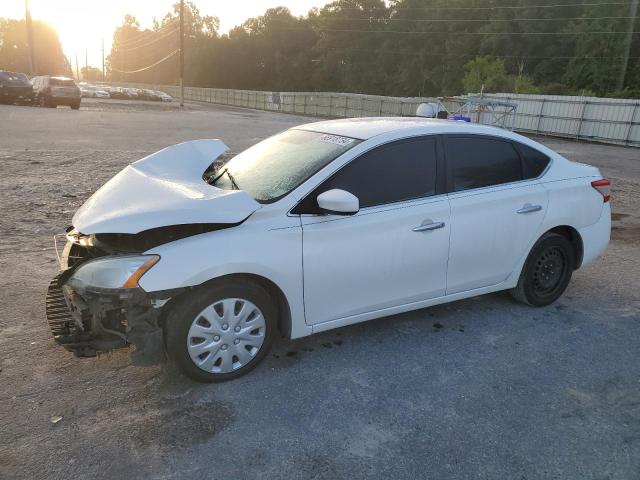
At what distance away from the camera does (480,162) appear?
3994mm

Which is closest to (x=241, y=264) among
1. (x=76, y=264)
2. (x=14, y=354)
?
(x=76, y=264)

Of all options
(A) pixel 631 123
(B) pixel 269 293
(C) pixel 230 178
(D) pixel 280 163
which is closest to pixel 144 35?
(A) pixel 631 123

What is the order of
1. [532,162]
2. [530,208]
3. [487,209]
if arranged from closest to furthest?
[487,209] < [530,208] < [532,162]

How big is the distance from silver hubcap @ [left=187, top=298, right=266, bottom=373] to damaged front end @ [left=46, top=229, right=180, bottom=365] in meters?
0.22

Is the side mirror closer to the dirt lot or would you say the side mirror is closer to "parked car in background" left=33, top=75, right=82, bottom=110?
the dirt lot

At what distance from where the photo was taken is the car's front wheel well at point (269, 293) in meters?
3.02

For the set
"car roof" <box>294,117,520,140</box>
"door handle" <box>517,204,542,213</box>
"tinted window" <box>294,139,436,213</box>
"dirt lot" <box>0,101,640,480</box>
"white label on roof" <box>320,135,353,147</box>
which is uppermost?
"car roof" <box>294,117,520,140</box>

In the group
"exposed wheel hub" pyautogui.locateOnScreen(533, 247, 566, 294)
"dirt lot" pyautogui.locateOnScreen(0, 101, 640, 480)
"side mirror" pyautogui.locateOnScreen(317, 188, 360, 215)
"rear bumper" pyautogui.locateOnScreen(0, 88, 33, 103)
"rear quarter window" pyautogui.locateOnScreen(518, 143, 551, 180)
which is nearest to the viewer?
"dirt lot" pyautogui.locateOnScreen(0, 101, 640, 480)

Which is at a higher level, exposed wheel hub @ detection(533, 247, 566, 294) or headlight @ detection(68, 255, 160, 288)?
headlight @ detection(68, 255, 160, 288)

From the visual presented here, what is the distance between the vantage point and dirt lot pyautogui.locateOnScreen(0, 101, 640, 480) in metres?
2.60

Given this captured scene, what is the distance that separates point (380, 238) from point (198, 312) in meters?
1.28

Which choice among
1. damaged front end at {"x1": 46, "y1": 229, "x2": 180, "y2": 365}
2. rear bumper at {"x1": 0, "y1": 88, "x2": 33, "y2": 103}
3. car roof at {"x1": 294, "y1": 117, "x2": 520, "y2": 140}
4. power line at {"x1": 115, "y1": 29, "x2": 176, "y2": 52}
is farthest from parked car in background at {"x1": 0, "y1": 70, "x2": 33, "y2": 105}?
power line at {"x1": 115, "y1": 29, "x2": 176, "y2": 52}

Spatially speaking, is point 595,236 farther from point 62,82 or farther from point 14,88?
point 14,88

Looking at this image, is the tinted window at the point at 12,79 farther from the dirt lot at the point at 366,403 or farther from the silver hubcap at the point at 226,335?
the silver hubcap at the point at 226,335
